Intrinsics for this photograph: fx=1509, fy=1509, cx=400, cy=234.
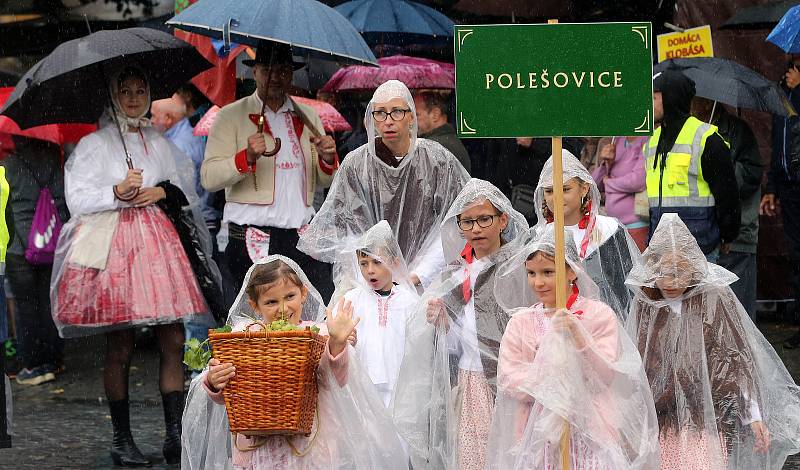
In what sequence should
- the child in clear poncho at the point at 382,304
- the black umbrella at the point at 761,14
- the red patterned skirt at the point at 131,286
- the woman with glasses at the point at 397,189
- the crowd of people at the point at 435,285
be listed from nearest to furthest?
the crowd of people at the point at 435,285 < the child in clear poncho at the point at 382,304 < the woman with glasses at the point at 397,189 < the red patterned skirt at the point at 131,286 < the black umbrella at the point at 761,14

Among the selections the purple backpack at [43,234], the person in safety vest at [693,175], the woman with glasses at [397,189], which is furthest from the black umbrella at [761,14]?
the purple backpack at [43,234]

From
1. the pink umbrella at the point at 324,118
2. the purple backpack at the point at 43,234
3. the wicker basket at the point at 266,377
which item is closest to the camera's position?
the wicker basket at the point at 266,377

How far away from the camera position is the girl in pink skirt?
7.76 meters

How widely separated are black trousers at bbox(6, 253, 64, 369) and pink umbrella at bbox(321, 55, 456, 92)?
2461 mm

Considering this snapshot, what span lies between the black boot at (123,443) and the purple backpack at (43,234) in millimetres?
2946

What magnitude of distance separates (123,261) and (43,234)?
117 inches

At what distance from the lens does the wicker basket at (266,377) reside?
17.6 feet

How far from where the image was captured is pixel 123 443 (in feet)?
25.8

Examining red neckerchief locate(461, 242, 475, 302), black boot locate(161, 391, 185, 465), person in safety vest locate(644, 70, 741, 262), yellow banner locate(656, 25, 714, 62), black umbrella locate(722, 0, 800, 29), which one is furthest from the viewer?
black umbrella locate(722, 0, 800, 29)

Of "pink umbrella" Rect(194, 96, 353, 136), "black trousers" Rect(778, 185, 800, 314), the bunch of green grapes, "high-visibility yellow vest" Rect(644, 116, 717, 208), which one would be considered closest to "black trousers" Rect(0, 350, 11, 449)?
the bunch of green grapes

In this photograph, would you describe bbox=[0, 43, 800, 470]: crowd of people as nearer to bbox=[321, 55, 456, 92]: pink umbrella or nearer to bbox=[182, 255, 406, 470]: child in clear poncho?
bbox=[182, 255, 406, 470]: child in clear poncho

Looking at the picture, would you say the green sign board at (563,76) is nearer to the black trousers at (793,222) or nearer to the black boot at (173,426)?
the black boot at (173,426)

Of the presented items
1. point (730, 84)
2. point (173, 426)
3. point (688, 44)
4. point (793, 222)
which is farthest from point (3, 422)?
point (793, 222)

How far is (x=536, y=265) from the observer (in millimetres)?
6047
